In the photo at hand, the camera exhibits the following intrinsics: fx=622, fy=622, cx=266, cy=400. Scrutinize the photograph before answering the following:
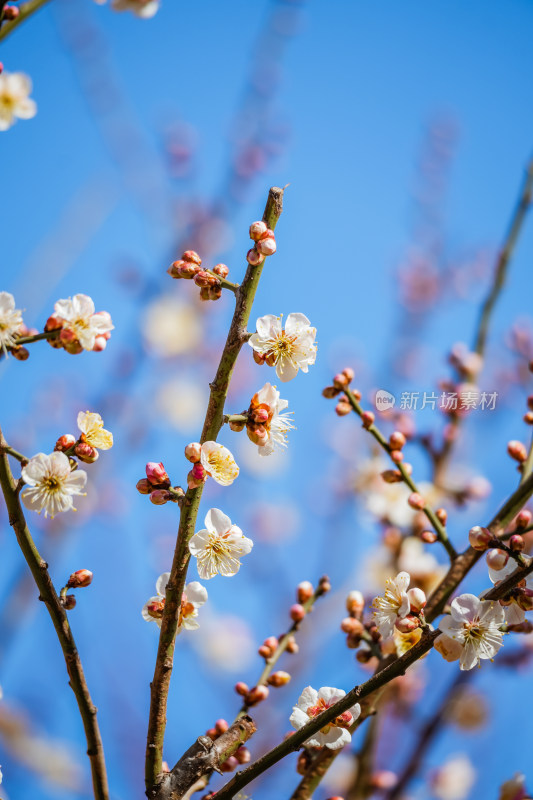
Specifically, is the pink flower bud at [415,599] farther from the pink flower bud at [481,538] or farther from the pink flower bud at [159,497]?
the pink flower bud at [159,497]

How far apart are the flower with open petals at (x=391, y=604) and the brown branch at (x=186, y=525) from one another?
0.40 meters

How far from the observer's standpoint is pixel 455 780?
3473mm

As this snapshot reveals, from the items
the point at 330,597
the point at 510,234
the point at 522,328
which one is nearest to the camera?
the point at 510,234

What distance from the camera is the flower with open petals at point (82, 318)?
1098 millimetres

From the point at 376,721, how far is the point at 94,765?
2.98 feet

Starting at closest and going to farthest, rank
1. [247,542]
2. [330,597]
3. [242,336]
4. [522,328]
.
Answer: [242,336] → [247,542] → [330,597] → [522,328]

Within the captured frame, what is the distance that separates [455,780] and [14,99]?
3.86 metres

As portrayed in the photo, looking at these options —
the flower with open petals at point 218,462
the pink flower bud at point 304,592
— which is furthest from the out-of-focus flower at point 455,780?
the flower with open petals at point 218,462

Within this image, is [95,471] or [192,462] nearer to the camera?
[192,462]

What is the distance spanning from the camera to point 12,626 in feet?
8.29

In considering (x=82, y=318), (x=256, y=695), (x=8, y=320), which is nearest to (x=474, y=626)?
(x=256, y=695)

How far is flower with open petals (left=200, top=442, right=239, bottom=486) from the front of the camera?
1.03 m

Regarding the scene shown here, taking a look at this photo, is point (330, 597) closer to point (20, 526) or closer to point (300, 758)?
point (300, 758)

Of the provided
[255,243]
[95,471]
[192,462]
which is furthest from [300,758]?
[95,471]
